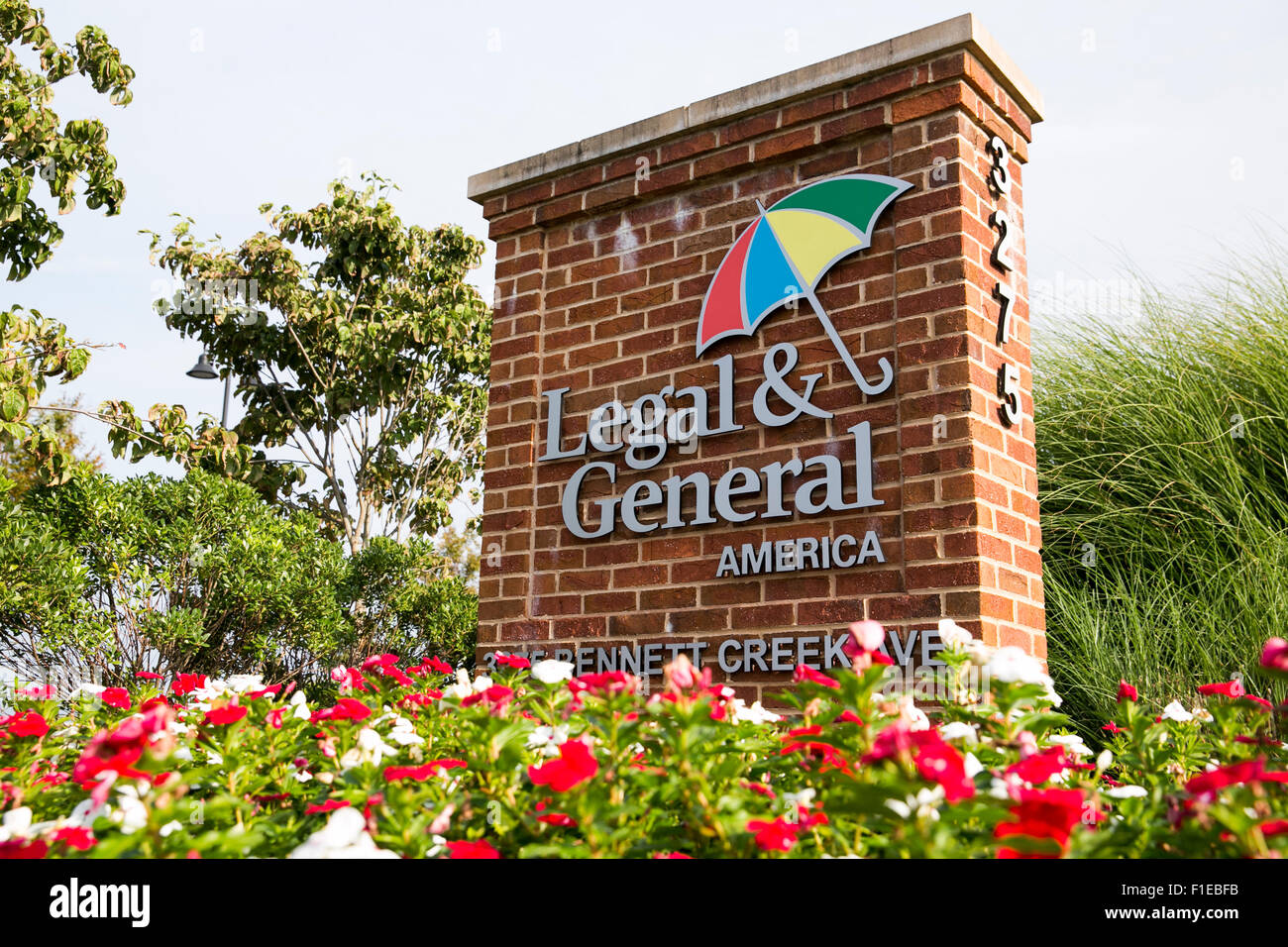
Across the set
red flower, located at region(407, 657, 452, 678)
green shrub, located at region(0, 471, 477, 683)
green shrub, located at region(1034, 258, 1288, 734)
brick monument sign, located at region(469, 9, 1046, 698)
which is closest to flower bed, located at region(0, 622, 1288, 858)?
red flower, located at region(407, 657, 452, 678)

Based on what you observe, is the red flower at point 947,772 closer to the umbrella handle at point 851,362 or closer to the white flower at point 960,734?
the white flower at point 960,734

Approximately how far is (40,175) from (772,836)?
7121 mm

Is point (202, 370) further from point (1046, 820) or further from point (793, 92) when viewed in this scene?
point (1046, 820)

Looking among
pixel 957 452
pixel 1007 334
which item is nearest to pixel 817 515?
pixel 957 452

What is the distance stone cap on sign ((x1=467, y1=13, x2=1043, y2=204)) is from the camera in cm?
383

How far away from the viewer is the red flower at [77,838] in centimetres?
150

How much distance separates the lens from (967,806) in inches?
56.2

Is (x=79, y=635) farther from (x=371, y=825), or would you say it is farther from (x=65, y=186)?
(x=371, y=825)

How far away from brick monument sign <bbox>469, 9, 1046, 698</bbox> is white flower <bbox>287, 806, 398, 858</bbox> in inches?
92.0

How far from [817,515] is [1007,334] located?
942mm

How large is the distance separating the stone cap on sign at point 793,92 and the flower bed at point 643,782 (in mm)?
2398

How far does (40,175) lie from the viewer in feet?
22.6

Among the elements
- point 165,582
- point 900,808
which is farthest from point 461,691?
point 165,582

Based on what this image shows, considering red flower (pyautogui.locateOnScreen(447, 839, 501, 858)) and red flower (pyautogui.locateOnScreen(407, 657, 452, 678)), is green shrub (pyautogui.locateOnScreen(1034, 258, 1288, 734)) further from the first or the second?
red flower (pyautogui.locateOnScreen(447, 839, 501, 858))
